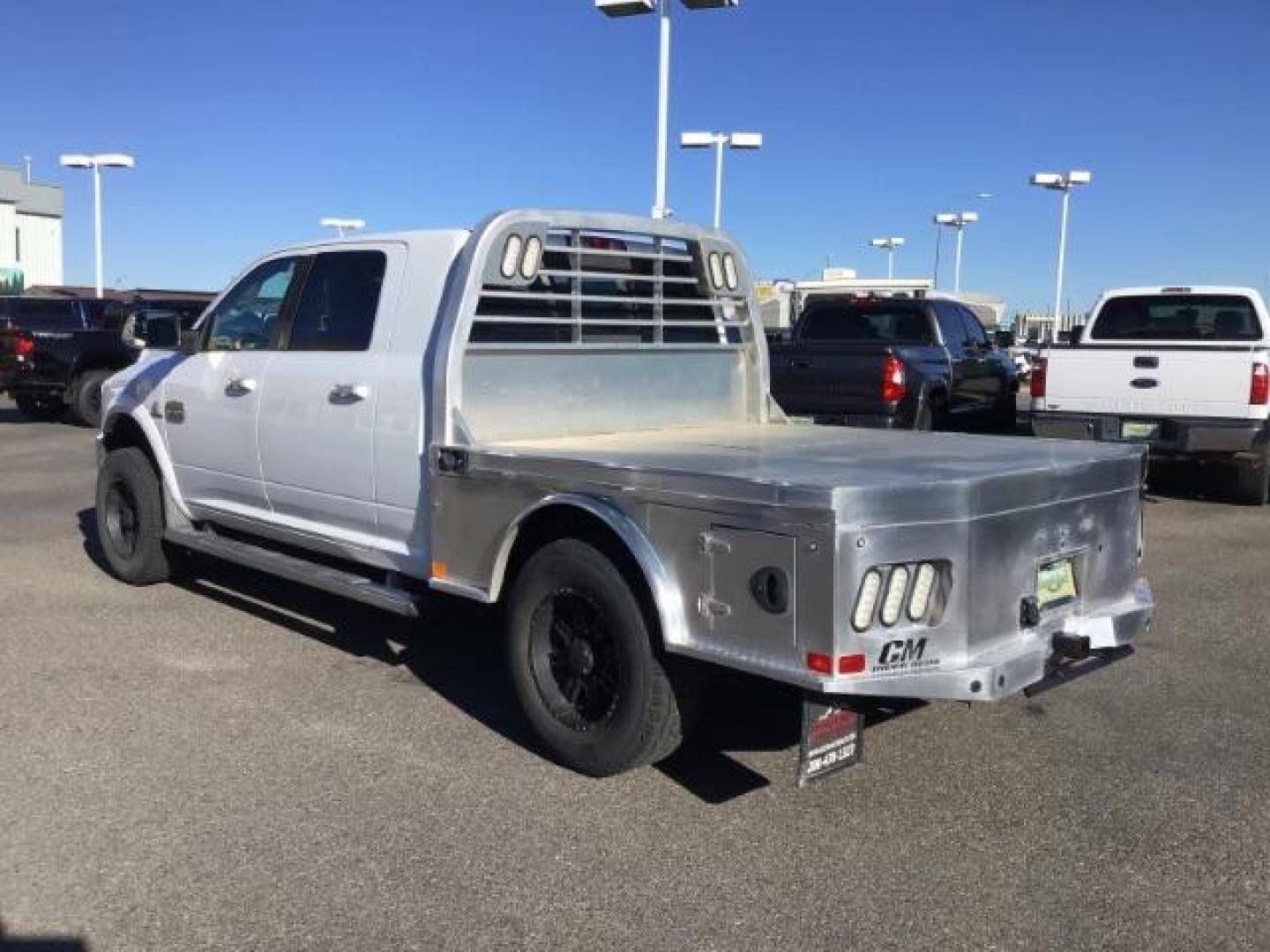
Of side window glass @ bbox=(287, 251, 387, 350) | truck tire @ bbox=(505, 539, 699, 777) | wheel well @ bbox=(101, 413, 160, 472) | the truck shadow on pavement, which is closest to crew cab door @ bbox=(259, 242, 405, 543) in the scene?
side window glass @ bbox=(287, 251, 387, 350)

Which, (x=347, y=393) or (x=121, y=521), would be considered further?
(x=121, y=521)

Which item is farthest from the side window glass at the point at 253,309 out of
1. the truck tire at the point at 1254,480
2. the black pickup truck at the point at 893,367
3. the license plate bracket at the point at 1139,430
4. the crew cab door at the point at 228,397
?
the truck tire at the point at 1254,480

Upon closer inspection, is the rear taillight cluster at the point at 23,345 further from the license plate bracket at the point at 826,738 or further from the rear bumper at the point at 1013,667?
the rear bumper at the point at 1013,667

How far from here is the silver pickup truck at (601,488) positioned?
3.54 metres

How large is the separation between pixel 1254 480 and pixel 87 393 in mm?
15667

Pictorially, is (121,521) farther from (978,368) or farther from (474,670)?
(978,368)

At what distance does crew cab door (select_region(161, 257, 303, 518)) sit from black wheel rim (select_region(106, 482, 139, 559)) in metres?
0.66

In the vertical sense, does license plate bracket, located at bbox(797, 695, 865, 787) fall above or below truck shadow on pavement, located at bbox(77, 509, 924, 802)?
above

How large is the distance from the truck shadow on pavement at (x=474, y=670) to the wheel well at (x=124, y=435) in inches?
28.7

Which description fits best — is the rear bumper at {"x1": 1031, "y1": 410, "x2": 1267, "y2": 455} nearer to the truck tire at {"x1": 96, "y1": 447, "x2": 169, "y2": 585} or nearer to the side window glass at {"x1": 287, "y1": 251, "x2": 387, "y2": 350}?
the side window glass at {"x1": 287, "y1": 251, "x2": 387, "y2": 350}

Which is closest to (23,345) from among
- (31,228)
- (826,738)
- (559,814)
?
(559,814)

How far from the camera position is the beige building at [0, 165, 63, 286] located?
246ft

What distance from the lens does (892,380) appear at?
10.9m

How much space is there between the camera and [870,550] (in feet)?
11.1
